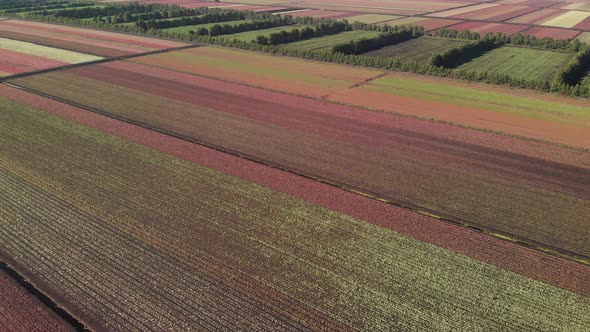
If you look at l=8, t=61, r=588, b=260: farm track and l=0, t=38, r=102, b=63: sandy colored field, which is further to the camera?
l=0, t=38, r=102, b=63: sandy colored field

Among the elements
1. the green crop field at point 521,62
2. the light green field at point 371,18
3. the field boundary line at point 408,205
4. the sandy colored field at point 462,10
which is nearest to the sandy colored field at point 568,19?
the sandy colored field at point 462,10

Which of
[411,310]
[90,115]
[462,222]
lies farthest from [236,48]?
[411,310]

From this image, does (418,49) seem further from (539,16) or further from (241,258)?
(241,258)

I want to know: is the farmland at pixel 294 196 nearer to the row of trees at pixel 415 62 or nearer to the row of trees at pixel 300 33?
the row of trees at pixel 415 62

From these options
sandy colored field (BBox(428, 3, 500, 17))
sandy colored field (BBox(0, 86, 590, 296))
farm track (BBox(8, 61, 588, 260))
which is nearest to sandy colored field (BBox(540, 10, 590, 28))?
sandy colored field (BBox(428, 3, 500, 17))

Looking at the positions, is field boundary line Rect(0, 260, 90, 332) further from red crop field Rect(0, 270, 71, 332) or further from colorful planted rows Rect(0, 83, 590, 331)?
colorful planted rows Rect(0, 83, 590, 331)

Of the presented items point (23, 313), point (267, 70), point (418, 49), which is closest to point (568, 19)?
point (418, 49)
